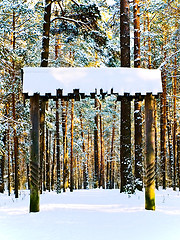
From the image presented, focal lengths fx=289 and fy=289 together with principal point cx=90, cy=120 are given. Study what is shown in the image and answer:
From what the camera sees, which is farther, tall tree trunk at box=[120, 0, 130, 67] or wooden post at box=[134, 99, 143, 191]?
wooden post at box=[134, 99, 143, 191]

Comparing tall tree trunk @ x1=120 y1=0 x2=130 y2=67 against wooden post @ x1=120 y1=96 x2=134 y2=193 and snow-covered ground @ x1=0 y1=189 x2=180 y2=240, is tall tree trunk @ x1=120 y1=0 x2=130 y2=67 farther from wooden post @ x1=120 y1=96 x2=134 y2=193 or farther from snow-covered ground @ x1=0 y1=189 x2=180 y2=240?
snow-covered ground @ x1=0 y1=189 x2=180 y2=240

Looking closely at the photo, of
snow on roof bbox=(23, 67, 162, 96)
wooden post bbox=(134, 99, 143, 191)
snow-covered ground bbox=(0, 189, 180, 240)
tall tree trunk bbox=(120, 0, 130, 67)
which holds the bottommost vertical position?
snow-covered ground bbox=(0, 189, 180, 240)

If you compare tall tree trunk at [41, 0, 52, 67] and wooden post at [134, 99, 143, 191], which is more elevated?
tall tree trunk at [41, 0, 52, 67]

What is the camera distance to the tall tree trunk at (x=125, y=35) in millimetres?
12133

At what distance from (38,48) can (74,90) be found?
22.8 feet

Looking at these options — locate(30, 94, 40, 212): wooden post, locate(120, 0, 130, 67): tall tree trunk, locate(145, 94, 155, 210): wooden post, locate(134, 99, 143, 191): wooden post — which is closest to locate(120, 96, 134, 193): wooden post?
locate(134, 99, 143, 191): wooden post

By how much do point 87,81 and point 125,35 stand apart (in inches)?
218

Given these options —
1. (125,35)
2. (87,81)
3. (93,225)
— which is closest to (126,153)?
(87,81)

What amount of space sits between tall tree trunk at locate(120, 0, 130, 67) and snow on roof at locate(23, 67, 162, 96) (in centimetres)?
448

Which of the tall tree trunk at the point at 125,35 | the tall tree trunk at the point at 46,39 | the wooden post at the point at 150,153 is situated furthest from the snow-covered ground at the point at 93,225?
the tall tree trunk at the point at 46,39

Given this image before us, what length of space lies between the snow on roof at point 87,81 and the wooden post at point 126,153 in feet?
13.1

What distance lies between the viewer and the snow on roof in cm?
752

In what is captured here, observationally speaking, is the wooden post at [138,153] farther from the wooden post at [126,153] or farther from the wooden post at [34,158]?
the wooden post at [34,158]

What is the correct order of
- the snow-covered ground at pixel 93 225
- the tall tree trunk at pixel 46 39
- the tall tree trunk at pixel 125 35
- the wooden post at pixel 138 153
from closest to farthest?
the snow-covered ground at pixel 93 225, the tall tree trunk at pixel 125 35, the wooden post at pixel 138 153, the tall tree trunk at pixel 46 39
